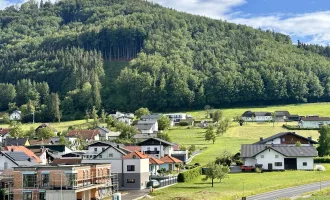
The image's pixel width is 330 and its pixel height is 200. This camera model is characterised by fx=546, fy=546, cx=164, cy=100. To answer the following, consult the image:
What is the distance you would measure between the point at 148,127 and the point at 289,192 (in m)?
54.3

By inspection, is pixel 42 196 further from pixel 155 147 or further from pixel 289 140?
pixel 289 140

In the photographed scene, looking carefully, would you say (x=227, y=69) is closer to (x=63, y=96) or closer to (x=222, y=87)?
(x=222, y=87)

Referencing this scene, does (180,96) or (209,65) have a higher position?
(209,65)

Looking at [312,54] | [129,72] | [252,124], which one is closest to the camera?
[252,124]

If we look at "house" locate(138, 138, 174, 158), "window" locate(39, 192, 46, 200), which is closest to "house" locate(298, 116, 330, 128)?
"house" locate(138, 138, 174, 158)

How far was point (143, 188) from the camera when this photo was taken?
48250 mm

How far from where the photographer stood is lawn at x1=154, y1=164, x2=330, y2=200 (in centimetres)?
3925

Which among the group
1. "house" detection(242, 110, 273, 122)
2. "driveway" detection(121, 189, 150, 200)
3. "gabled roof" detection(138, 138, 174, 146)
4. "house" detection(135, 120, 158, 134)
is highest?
"house" detection(242, 110, 273, 122)

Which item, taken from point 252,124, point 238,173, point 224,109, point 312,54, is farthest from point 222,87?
point 238,173

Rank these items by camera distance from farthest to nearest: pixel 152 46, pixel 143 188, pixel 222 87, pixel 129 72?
pixel 152 46, pixel 129 72, pixel 222 87, pixel 143 188

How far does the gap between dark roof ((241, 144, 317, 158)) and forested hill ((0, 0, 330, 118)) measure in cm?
7300

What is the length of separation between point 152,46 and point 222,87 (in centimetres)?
4223

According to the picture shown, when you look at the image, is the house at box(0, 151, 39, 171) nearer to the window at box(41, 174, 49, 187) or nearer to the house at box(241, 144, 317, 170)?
the window at box(41, 174, 49, 187)

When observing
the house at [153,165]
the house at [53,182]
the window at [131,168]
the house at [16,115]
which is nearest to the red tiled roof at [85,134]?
the house at [153,165]
